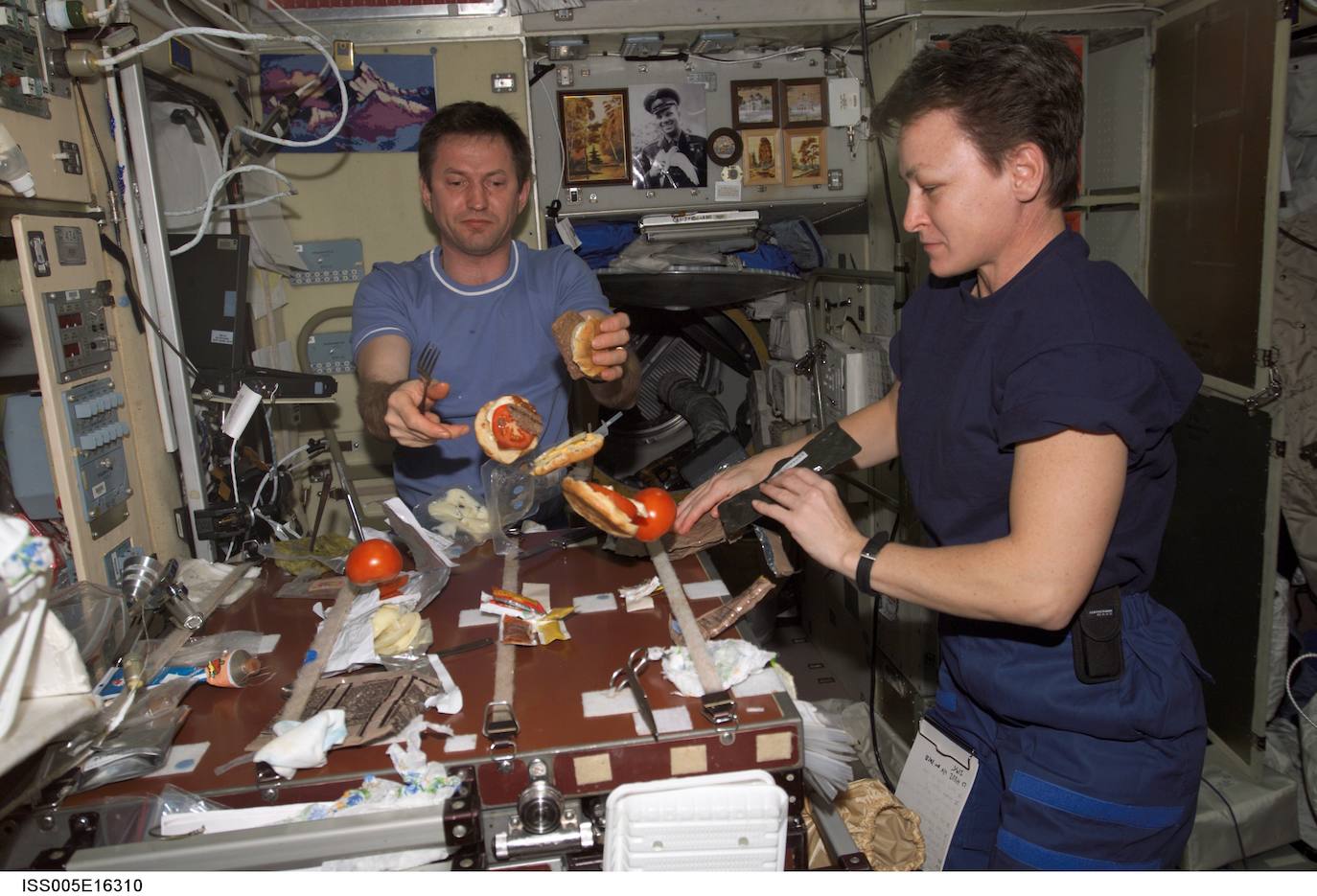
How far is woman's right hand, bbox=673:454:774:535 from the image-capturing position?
2.30 metres

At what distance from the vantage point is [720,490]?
2328 mm

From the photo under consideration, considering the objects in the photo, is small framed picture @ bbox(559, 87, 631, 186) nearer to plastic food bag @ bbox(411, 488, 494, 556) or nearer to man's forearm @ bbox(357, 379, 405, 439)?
man's forearm @ bbox(357, 379, 405, 439)

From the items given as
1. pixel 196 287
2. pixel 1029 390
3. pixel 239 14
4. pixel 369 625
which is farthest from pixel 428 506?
pixel 239 14

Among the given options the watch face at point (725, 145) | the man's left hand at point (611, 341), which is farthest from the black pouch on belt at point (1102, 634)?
the watch face at point (725, 145)

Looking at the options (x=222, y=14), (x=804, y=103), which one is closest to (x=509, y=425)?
(x=222, y=14)

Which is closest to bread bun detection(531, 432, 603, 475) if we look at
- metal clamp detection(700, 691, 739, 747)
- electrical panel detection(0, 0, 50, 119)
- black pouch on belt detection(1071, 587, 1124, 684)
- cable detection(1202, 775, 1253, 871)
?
metal clamp detection(700, 691, 739, 747)

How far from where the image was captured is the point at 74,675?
138 cm

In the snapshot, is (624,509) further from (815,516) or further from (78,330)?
(78,330)

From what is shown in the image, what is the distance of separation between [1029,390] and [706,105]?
2838mm

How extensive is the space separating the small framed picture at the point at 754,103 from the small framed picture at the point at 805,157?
0.12 metres

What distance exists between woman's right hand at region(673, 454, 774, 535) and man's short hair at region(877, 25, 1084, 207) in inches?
35.6

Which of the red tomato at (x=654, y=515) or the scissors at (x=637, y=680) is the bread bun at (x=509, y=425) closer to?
the red tomato at (x=654, y=515)

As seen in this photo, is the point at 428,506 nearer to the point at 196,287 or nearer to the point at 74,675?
the point at 196,287

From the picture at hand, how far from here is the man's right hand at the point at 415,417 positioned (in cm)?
220
